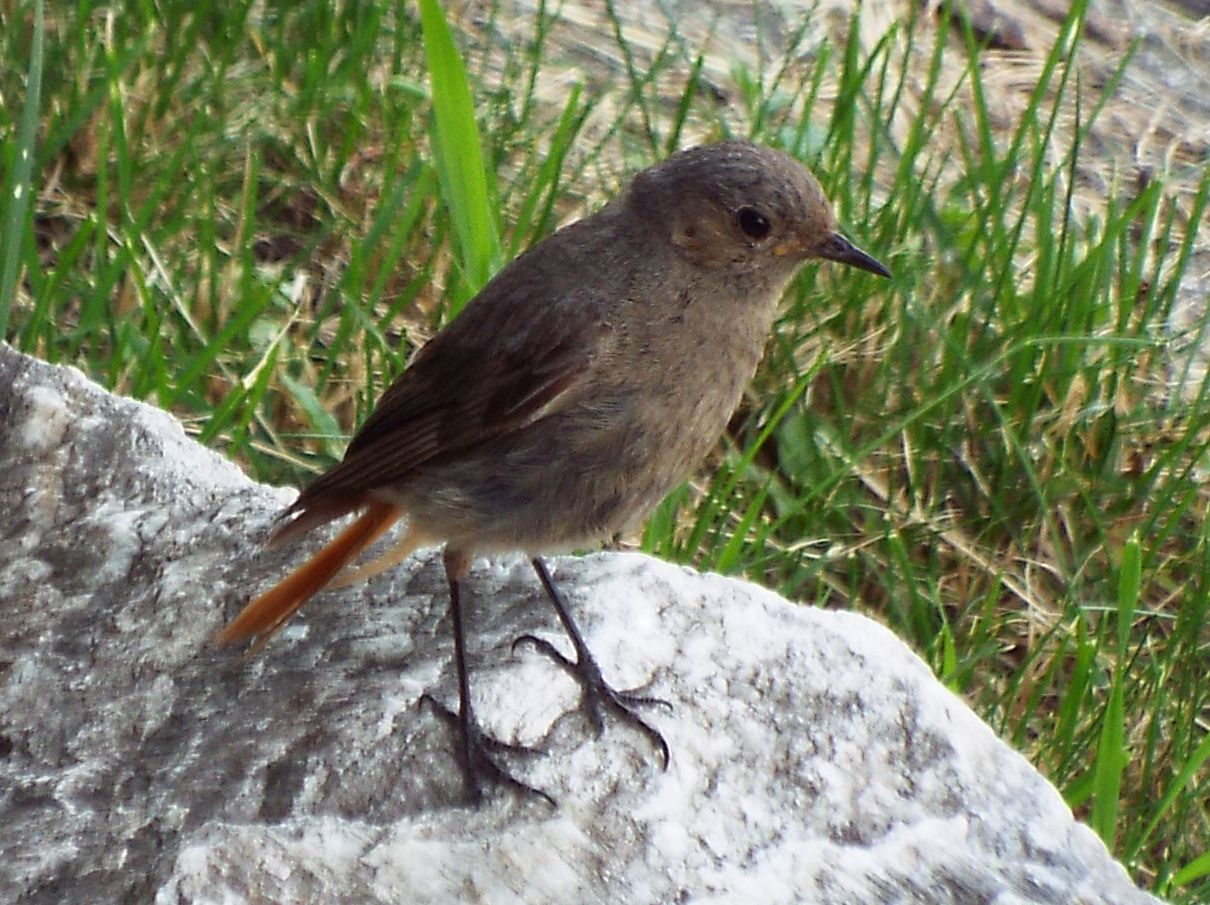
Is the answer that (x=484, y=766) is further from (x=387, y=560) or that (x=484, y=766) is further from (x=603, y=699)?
(x=387, y=560)

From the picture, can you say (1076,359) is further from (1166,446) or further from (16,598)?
(16,598)

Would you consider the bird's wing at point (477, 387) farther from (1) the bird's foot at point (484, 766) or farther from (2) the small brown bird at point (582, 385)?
(1) the bird's foot at point (484, 766)

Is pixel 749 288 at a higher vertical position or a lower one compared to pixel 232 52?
higher

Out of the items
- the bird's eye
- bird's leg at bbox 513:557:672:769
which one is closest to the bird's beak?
the bird's eye

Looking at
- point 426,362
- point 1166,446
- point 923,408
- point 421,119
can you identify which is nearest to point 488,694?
point 426,362

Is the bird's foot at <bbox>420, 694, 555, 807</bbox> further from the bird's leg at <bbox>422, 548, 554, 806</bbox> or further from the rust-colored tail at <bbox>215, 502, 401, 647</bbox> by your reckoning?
the rust-colored tail at <bbox>215, 502, 401, 647</bbox>

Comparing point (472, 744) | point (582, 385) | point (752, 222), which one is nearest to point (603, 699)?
point (472, 744)

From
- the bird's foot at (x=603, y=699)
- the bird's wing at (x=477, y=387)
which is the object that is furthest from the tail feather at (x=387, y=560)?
the bird's foot at (x=603, y=699)
